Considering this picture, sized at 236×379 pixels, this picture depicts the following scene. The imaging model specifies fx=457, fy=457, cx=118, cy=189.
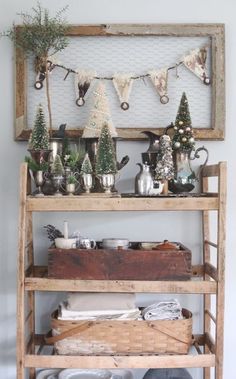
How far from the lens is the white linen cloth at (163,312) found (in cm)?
170

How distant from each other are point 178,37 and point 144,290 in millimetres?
1059

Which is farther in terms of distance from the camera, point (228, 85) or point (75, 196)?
point (228, 85)

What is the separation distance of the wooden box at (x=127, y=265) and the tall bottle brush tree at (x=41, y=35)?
0.59m

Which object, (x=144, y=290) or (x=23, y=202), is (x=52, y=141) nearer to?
(x=23, y=202)

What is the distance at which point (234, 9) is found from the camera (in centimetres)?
194

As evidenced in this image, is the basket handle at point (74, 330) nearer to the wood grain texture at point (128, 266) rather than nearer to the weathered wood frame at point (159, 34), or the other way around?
the wood grain texture at point (128, 266)

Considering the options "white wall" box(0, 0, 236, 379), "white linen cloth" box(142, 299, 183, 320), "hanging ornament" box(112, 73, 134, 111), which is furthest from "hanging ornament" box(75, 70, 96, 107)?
"white linen cloth" box(142, 299, 183, 320)

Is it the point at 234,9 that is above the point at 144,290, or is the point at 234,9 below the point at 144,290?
above

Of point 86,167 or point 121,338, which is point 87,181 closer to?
point 86,167

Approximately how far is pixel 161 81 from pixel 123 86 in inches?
6.3

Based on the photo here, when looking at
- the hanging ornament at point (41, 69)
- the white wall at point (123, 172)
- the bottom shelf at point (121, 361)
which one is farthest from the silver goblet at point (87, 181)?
the bottom shelf at point (121, 361)

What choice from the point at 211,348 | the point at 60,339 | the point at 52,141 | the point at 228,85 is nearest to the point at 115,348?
the point at 60,339

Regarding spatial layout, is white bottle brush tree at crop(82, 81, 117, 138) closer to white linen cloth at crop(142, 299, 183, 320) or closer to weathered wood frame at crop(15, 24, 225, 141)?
weathered wood frame at crop(15, 24, 225, 141)

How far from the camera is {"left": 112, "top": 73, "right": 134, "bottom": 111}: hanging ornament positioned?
1.91 metres
